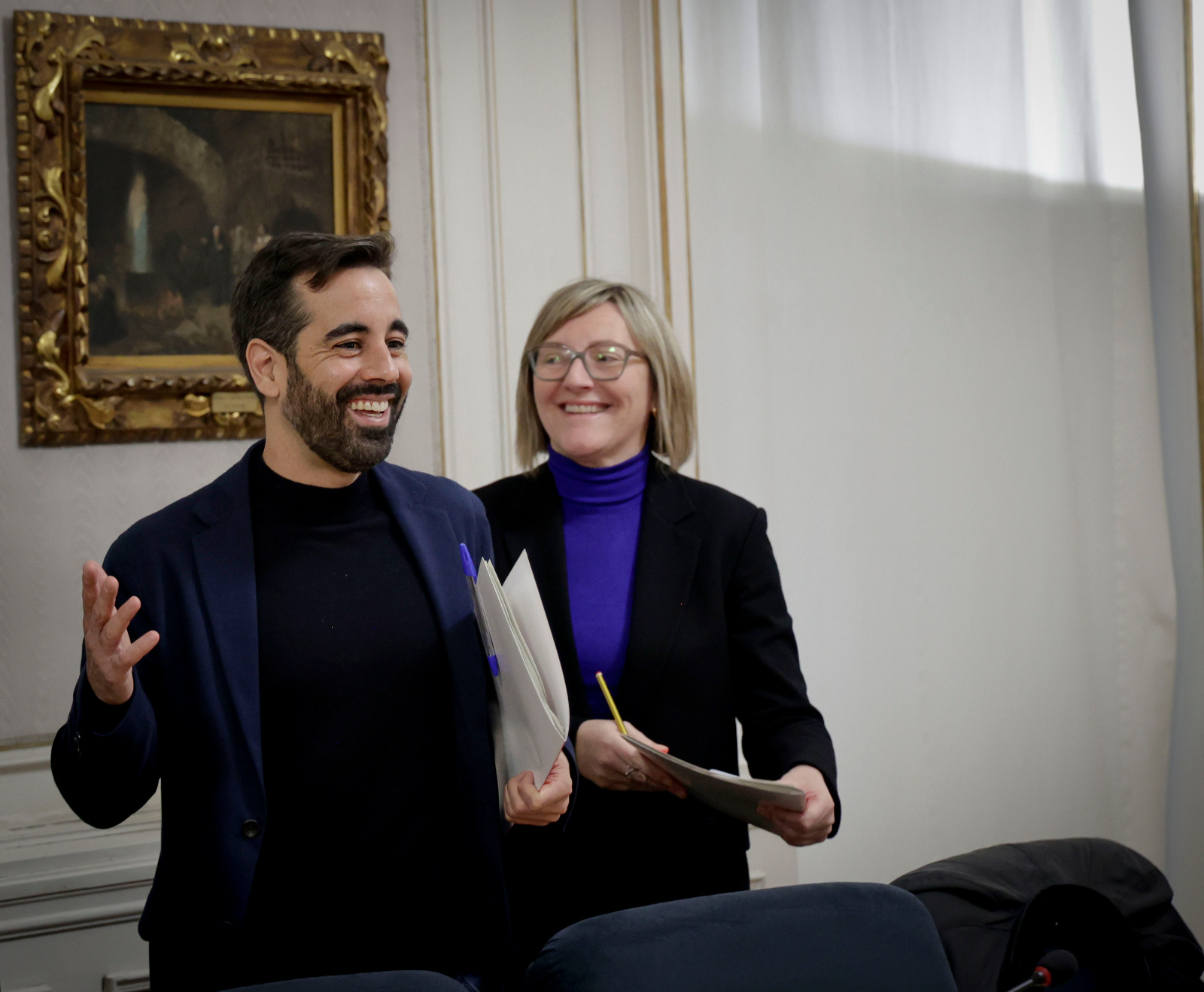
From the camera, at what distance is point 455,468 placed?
288cm

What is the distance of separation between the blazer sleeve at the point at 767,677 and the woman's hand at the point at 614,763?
7.7 inches

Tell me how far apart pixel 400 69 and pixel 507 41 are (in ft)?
0.98

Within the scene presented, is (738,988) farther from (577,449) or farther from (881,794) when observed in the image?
(881,794)

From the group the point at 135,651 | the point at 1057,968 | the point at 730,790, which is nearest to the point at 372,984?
the point at 135,651

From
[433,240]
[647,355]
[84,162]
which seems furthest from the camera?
[433,240]

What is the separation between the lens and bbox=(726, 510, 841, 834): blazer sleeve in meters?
1.86

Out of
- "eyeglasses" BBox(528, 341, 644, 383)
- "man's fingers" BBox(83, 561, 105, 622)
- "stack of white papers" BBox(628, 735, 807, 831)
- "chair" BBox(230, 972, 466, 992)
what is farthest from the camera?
"eyeglasses" BBox(528, 341, 644, 383)

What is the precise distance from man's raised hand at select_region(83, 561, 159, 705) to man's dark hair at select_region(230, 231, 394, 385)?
1.34 ft

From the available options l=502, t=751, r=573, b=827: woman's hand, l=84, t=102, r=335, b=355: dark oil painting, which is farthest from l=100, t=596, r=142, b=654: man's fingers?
l=84, t=102, r=335, b=355: dark oil painting

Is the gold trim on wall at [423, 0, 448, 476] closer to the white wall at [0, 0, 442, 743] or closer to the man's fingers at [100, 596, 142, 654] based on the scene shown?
the white wall at [0, 0, 442, 743]

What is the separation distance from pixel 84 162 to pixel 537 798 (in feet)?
6.05

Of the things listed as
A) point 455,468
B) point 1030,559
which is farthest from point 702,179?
point 1030,559

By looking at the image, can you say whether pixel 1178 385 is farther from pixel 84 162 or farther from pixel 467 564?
pixel 84 162

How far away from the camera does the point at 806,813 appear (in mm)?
1736
